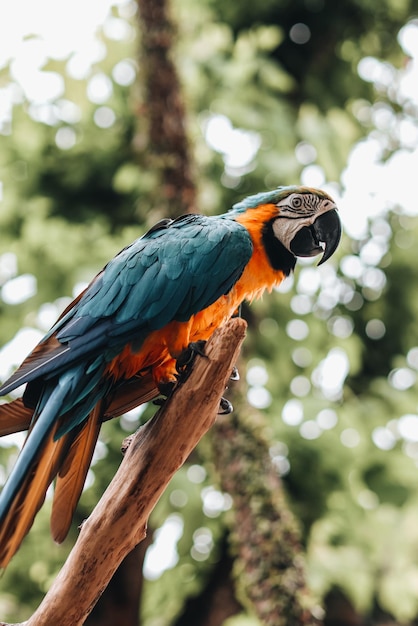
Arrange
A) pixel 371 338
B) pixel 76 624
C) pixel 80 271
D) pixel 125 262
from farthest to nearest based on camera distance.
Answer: pixel 371 338
pixel 80 271
pixel 125 262
pixel 76 624

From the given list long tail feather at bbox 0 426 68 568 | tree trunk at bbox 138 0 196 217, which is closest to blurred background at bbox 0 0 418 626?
tree trunk at bbox 138 0 196 217

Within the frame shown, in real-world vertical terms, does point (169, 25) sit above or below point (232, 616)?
above

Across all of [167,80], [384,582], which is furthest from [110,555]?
[167,80]

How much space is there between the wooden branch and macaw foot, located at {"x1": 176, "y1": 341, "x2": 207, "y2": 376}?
33mm

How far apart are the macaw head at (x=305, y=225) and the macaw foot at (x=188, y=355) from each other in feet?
1.46

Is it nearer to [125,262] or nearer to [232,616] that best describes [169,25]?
[125,262]

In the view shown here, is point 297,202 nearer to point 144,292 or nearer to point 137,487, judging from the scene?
point 144,292

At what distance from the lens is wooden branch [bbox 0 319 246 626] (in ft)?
5.09

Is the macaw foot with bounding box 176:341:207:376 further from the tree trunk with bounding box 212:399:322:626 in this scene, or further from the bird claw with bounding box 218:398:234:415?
the tree trunk with bounding box 212:399:322:626

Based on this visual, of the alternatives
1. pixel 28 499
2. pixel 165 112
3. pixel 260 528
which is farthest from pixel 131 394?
pixel 165 112

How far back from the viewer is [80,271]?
3.22m

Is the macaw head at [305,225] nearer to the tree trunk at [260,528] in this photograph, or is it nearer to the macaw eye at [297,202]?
the macaw eye at [297,202]

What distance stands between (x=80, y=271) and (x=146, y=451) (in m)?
1.78

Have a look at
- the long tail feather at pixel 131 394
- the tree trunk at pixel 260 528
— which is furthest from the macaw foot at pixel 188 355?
the tree trunk at pixel 260 528
